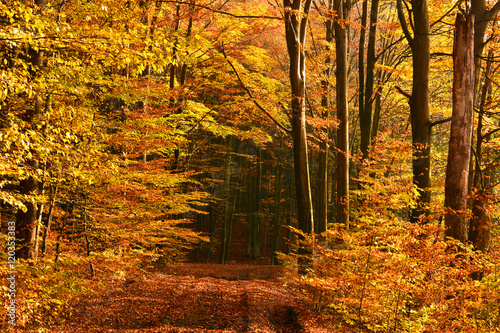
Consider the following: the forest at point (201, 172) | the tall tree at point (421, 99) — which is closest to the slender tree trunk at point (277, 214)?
the forest at point (201, 172)

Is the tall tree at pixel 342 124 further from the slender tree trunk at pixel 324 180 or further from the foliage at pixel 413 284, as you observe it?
the foliage at pixel 413 284

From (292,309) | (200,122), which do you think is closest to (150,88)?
(200,122)

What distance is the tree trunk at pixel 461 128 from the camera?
6.29m

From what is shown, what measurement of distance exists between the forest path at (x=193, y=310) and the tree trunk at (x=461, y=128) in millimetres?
3083

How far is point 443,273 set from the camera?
16.3 feet

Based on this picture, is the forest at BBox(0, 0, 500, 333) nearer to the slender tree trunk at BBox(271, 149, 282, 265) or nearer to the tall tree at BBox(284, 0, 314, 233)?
the tall tree at BBox(284, 0, 314, 233)

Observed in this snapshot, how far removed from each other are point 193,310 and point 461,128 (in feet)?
20.8

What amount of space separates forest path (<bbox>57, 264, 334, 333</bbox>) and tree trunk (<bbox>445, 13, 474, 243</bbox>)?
3.08m

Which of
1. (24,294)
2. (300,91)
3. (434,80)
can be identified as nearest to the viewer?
(24,294)

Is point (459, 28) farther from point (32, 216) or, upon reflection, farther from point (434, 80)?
point (434, 80)

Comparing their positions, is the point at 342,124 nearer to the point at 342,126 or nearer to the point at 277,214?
the point at 342,126

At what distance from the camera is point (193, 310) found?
7133mm

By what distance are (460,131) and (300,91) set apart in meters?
3.47

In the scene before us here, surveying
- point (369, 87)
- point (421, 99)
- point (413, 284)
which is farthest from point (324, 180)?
point (413, 284)
